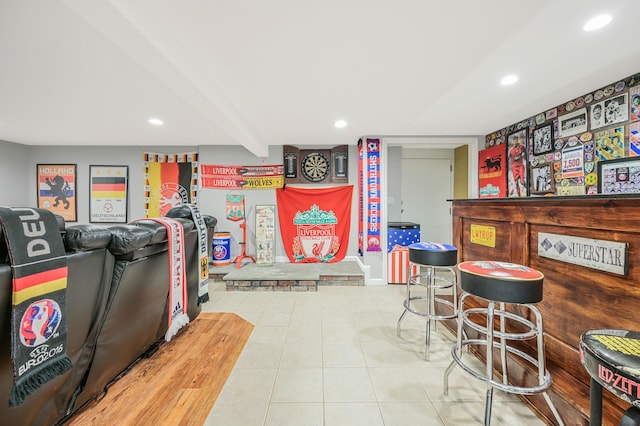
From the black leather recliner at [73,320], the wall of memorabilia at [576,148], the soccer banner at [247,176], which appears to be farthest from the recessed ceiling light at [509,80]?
the soccer banner at [247,176]

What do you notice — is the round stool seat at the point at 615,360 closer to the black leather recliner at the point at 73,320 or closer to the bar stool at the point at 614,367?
the bar stool at the point at 614,367

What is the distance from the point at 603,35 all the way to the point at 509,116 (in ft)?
5.71

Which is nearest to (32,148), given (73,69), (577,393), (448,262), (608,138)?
(73,69)

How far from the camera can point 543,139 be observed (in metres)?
3.26

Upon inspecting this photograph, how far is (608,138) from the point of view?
254 centimetres

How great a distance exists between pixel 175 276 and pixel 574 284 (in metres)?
2.78

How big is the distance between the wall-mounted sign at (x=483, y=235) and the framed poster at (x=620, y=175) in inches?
51.8

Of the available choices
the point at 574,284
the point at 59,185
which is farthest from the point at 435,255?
the point at 59,185

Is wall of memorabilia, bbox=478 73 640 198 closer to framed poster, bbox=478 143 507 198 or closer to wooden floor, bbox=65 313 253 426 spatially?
framed poster, bbox=478 143 507 198

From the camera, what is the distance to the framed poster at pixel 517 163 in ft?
11.7

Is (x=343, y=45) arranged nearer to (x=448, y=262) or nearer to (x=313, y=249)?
(x=448, y=262)

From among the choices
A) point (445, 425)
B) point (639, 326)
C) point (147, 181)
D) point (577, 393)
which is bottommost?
point (445, 425)

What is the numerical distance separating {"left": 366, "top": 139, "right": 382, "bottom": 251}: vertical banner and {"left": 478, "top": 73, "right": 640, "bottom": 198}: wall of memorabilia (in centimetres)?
179

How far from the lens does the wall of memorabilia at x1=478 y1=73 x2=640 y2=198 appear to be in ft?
7.82
